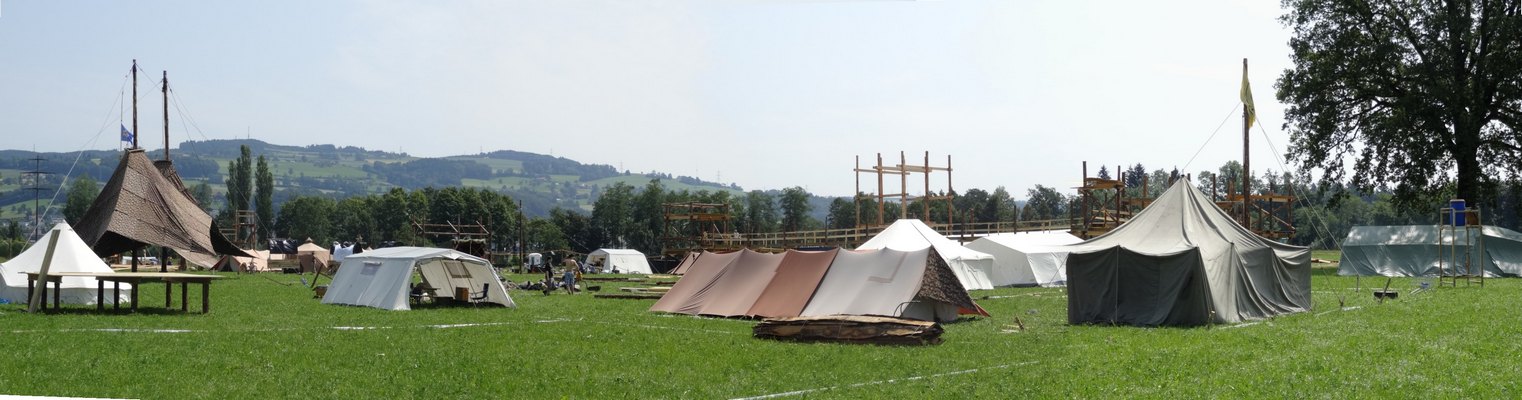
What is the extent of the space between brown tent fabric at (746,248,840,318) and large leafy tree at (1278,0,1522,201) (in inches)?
859

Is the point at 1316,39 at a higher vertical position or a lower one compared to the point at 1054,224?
higher

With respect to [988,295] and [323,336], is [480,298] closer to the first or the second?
[323,336]

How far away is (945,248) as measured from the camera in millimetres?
33406

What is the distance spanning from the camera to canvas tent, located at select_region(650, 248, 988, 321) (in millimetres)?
18719

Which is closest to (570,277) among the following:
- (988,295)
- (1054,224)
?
(988,295)

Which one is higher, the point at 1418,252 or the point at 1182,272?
the point at 1182,272

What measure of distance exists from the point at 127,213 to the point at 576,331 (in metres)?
18.2

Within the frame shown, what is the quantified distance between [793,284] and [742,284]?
1.20 meters

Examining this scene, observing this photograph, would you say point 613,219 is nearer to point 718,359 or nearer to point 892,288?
point 892,288

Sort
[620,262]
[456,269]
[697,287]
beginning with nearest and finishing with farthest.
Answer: [697,287] < [456,269] < [620,262]

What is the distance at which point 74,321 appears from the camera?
16.4 m

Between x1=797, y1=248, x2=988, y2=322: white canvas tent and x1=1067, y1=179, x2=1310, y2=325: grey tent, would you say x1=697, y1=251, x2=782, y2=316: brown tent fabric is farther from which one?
x1=1067, y1=179, x2=1310, y2=325: grey tent

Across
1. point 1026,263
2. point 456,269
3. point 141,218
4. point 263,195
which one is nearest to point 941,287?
point 456,269

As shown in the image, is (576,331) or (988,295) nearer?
(576,331)
